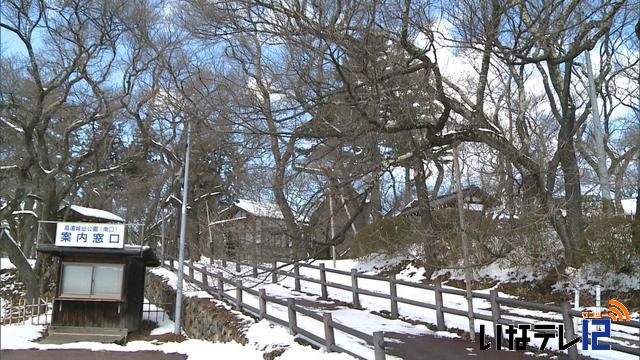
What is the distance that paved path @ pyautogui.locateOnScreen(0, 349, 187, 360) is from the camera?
589 inches

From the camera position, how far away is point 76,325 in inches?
755

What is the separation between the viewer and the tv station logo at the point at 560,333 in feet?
26.1

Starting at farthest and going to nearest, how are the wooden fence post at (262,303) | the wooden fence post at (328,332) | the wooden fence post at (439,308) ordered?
the wooden fence post at (262,303) < the wooden fence post at (439,308) < the wooden fence post at (328,332)

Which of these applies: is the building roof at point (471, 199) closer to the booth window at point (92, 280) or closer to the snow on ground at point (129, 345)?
the snow on ground at point (129, 345)

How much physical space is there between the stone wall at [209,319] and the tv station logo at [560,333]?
5.30 metres

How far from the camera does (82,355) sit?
15750 mm

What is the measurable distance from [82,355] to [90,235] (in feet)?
15.8

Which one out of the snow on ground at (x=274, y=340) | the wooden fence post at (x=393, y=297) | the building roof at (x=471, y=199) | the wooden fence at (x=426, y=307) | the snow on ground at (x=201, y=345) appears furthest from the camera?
the building roof at (x=471, y=199)

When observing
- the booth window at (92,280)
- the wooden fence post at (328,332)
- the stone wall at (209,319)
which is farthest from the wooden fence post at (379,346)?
the booth window at (92,280)

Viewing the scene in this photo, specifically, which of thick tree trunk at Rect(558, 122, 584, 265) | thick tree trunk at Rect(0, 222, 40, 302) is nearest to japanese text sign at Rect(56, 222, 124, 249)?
thick tree trunk at Rect(0, 222, 40, 302)

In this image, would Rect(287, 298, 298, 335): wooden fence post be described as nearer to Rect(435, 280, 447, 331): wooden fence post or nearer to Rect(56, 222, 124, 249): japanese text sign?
Rect(435, 280, 447, 331): wooden fence post

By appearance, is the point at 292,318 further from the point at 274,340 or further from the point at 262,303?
the point at 262,303

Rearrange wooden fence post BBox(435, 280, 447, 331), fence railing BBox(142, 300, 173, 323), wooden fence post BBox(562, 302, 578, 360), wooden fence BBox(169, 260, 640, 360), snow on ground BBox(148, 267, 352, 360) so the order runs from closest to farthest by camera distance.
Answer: wooden fence BBox(169, 260, 640, 360) → wooden fence post BBox(562, 302, 578, 360) → snow on ground BBox(148, 267, 352, 360) → wooden fence post BBox(435, 280, 447, 331) → fence railing BBox(142, 300, 173, 323)

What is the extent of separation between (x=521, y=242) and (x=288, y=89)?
7347mm
